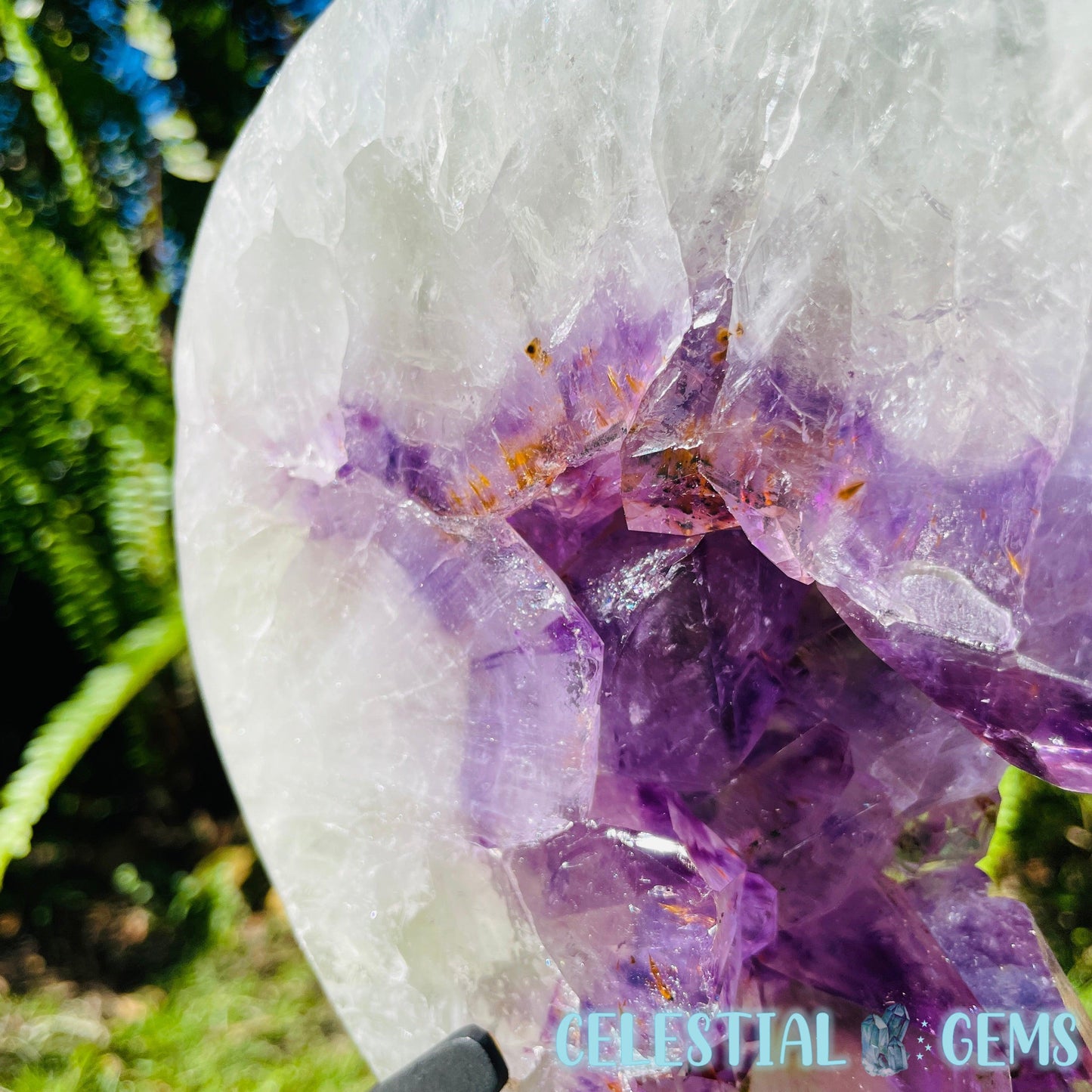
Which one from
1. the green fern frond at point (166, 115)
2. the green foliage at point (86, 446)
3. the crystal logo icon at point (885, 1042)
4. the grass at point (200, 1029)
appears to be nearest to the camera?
the crystal logo icon at point (885, 1042)

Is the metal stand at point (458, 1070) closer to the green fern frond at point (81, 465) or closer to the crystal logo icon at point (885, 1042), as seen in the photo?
the crystal logo icon at point (885, 1042)

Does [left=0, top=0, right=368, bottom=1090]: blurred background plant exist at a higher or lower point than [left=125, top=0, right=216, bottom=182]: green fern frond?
lower

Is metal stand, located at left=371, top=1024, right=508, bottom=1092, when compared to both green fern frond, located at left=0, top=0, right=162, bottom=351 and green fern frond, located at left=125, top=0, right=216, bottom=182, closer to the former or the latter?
green fern frond, located at left=0, top=0, right=162, bottom=351

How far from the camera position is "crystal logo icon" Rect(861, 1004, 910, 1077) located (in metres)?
0.68

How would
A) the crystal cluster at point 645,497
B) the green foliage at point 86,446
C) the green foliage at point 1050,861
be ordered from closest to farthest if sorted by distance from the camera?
the crystal cluster at point 645,497 → the green foliage at point 1050,861 → the green foliage at point 86,446

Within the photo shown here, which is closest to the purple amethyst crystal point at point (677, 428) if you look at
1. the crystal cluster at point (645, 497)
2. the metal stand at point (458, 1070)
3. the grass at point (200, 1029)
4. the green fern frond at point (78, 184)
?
the crystal cluster at point (645, 497)

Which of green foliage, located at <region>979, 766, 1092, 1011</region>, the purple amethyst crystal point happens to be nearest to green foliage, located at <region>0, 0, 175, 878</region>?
the purple amethyst crystal point

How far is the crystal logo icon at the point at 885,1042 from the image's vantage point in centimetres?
68

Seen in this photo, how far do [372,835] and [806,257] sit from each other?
49cm

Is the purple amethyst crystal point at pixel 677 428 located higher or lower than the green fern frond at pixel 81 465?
higher

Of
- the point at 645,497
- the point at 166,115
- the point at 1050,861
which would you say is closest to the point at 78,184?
the point at 166,115

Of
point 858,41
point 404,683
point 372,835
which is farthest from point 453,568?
point 858,41

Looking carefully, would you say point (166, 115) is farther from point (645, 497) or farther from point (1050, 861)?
point (1050, 861)

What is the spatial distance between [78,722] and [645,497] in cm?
105
